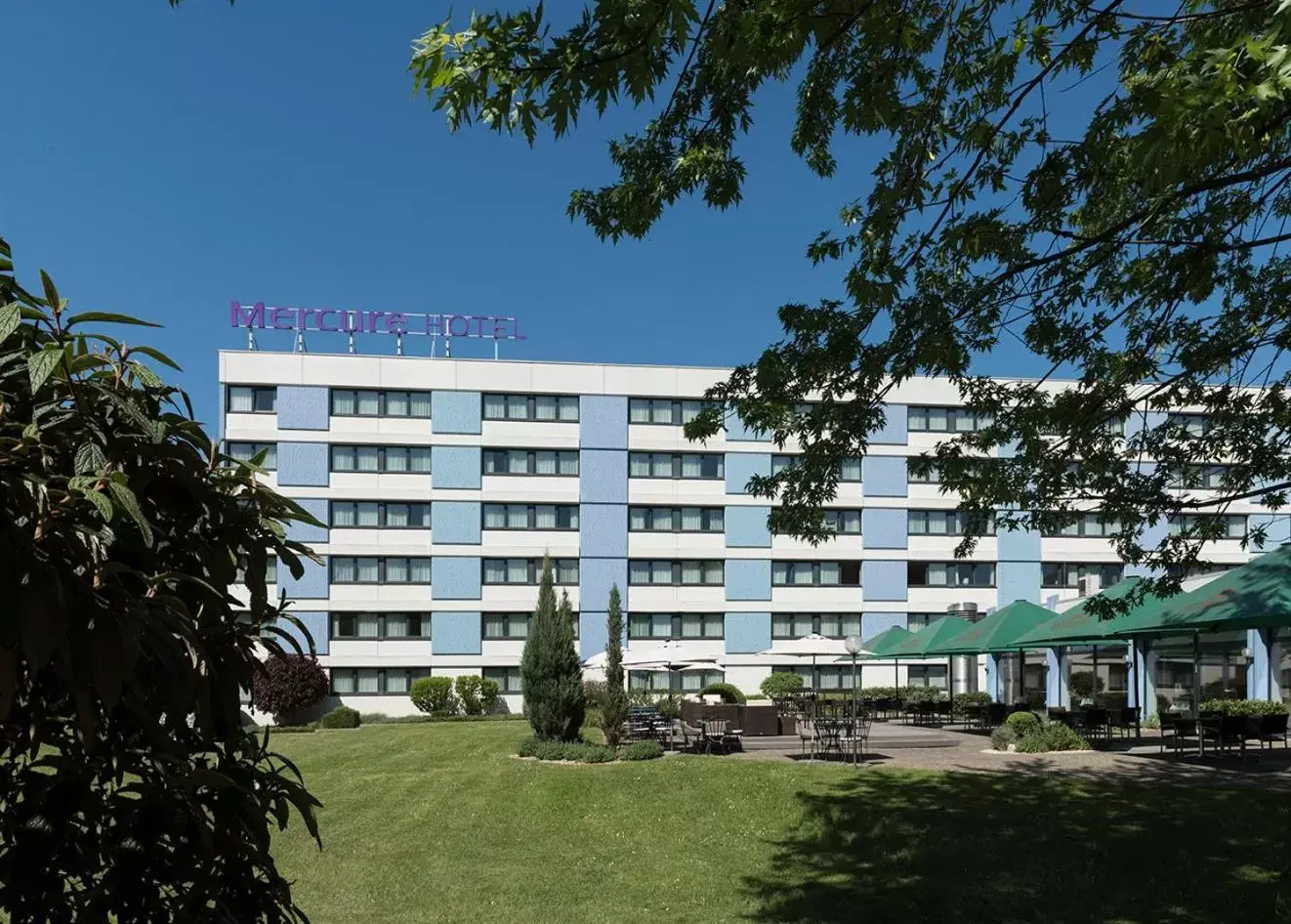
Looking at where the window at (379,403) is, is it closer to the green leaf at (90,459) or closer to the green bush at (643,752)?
the green bush at (643,752)

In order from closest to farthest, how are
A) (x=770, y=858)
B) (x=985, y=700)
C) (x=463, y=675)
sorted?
(x=770, y=858)
(x=985, y=700)
(x=463, y=675)

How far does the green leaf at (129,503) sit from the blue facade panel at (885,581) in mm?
45875

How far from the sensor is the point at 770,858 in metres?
12.4

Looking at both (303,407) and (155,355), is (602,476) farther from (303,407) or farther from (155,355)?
(155,355)

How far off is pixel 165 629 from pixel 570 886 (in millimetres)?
10596

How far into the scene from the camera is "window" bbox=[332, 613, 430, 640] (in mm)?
42250

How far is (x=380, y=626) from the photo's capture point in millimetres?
42594

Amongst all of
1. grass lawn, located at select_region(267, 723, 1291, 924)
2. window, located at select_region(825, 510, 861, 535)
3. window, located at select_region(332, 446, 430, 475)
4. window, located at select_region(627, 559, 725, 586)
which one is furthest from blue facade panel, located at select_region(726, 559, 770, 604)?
grass lawn, located at select_region(267, 723, 1291, 924)

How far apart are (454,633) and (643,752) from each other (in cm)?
2497

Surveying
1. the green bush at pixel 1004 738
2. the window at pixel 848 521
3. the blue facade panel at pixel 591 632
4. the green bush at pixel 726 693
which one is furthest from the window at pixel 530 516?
the green bush at pixel 1004 738

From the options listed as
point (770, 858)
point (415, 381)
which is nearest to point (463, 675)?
point (415, 381)

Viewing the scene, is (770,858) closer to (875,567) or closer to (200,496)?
(200,496)

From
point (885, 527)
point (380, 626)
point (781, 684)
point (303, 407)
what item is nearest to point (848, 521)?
point (885, 527)

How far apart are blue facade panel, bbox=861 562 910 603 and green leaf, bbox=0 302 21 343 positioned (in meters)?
45.9
